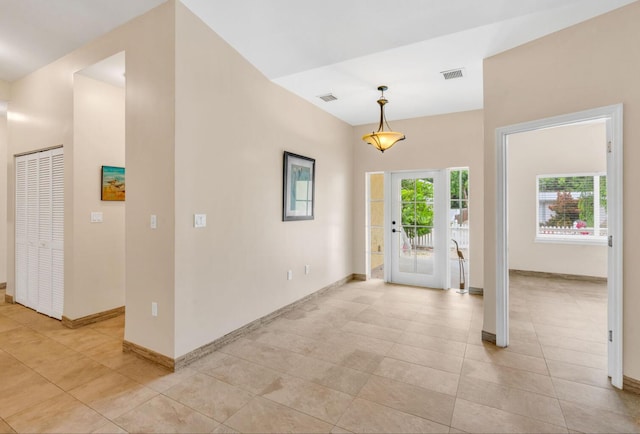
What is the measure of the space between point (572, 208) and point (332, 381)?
5.99 meters

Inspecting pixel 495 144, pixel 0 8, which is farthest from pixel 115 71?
pixel 495 144

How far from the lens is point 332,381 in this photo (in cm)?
250

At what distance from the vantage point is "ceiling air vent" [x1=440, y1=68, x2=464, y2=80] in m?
3.54

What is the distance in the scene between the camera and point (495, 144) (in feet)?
10.3

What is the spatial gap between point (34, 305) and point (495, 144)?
5.82 m

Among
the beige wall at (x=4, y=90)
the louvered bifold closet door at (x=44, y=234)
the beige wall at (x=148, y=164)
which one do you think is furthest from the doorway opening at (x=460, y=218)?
the beige wall at (x=4, y=90)

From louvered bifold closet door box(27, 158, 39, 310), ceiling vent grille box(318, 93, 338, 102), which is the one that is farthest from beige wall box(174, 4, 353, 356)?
louvered bifold closet door box(27, 158, 39, 310)

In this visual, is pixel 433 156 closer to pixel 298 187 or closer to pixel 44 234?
pixel 298 187

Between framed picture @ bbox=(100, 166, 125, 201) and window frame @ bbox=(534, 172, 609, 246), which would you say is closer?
framed picture @ bbox=(100, 166, 125, 201)

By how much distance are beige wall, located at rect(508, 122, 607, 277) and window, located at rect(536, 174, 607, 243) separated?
5.1 inches

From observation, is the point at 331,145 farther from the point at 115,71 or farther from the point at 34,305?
the point at 34,305

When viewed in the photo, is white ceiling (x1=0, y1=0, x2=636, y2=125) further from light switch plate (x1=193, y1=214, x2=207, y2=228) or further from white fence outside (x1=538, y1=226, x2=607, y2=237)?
white fence outside (x1=538, y1=226, x2=607, y2=237)

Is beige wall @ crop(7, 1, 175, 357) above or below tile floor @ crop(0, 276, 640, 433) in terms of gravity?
above

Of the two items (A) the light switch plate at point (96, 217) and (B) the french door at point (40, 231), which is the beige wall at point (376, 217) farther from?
(B) the french door at point (40, 231)
